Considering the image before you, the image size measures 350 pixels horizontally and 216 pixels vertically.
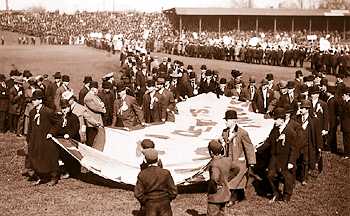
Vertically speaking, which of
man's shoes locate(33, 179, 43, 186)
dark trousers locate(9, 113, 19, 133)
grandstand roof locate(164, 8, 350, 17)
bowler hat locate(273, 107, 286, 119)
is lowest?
man's shoes locate(33, 179, 43, 186)

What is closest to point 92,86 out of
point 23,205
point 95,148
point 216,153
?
point 95,148

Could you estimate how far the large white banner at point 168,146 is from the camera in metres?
9.57

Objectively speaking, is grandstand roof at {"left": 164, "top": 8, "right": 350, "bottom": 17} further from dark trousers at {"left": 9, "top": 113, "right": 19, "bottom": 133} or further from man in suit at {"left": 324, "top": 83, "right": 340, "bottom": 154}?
man in suit at {"left": 324, "top": 83, "right": 340, "bottom": 154}

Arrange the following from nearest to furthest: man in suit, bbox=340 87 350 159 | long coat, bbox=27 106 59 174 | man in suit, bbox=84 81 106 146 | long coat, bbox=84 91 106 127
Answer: long coat, bbox=27 106 59 174 < man in suit, bbox=84 81 106 146 < long coat, bbox=84 91 106 127 < man in suit, bbox=340 87 350 159

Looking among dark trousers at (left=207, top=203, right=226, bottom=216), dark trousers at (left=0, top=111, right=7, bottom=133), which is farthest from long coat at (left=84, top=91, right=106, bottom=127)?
dark trousers at (left=0, top=111, right=7, bottom=133)

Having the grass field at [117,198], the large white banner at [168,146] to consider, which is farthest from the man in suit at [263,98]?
the grass field at [117,198]

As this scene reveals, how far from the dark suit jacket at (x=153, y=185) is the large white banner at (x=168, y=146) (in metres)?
2.45

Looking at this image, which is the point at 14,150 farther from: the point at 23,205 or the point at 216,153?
the point at 216,153

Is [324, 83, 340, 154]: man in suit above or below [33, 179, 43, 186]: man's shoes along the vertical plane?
above

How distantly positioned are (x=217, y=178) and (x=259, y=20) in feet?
152

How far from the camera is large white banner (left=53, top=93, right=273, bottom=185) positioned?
377 inches

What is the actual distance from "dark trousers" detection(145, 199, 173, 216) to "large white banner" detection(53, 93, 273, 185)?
7.82 ft

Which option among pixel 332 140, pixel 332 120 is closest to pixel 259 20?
pixel 332 140

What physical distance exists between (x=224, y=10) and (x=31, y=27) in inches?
1045
